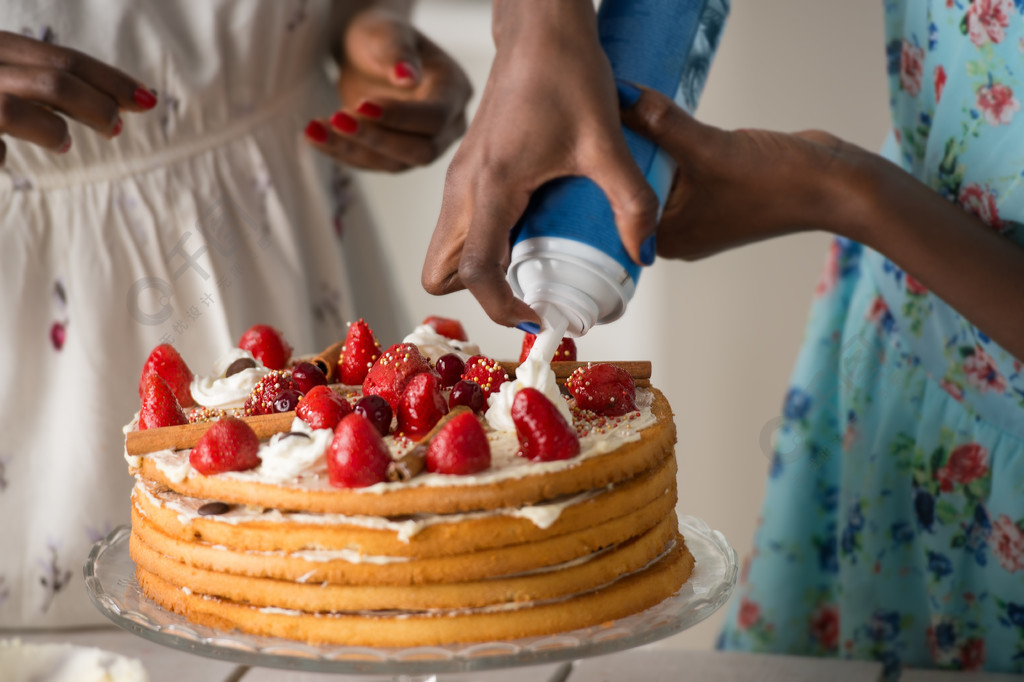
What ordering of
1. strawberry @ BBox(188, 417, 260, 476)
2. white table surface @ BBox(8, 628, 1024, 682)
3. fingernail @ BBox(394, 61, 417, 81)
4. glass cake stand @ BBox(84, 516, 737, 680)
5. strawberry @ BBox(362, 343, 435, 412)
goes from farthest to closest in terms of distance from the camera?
fingernail @ BBox(394, 61, 417, 81)
white table surface @ BBox(8, 628, 1024, 682)
strawberry @ BBox(362, 343, 435, 412)
strawberry @ BBox(188, 417, 260, 476)
glass cake stand @ BBox(84, 516, 737, 680)

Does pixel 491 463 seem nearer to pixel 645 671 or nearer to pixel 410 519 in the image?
pixel 410 519

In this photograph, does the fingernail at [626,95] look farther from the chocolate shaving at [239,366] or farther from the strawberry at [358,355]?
the chocolate shaving at [239,366]

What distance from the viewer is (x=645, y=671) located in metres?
1.19

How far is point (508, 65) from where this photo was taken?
88 cm

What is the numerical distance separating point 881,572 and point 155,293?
3.71 ft

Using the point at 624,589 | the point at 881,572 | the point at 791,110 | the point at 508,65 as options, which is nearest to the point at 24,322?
the point at 508,65

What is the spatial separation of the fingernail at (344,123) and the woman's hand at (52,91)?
0.99ft

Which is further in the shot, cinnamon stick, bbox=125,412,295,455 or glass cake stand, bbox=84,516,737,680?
cinnamon stick, bbox=125,412,295,455

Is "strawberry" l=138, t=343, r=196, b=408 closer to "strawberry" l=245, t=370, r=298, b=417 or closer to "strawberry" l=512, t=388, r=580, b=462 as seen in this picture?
"strawberry" l=245, t=370, r=298, b=417

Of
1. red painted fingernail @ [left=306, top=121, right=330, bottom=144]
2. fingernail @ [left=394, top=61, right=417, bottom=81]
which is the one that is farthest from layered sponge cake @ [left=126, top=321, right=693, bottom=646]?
fingernail @ [left=394, top=61, right=417, bottom=81]

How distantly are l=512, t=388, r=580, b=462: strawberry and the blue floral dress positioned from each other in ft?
1.88

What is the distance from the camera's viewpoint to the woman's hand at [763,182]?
3.44ft

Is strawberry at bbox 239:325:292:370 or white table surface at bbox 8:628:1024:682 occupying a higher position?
strawberry at bbox 239:325:292:370

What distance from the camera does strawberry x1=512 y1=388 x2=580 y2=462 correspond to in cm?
81
